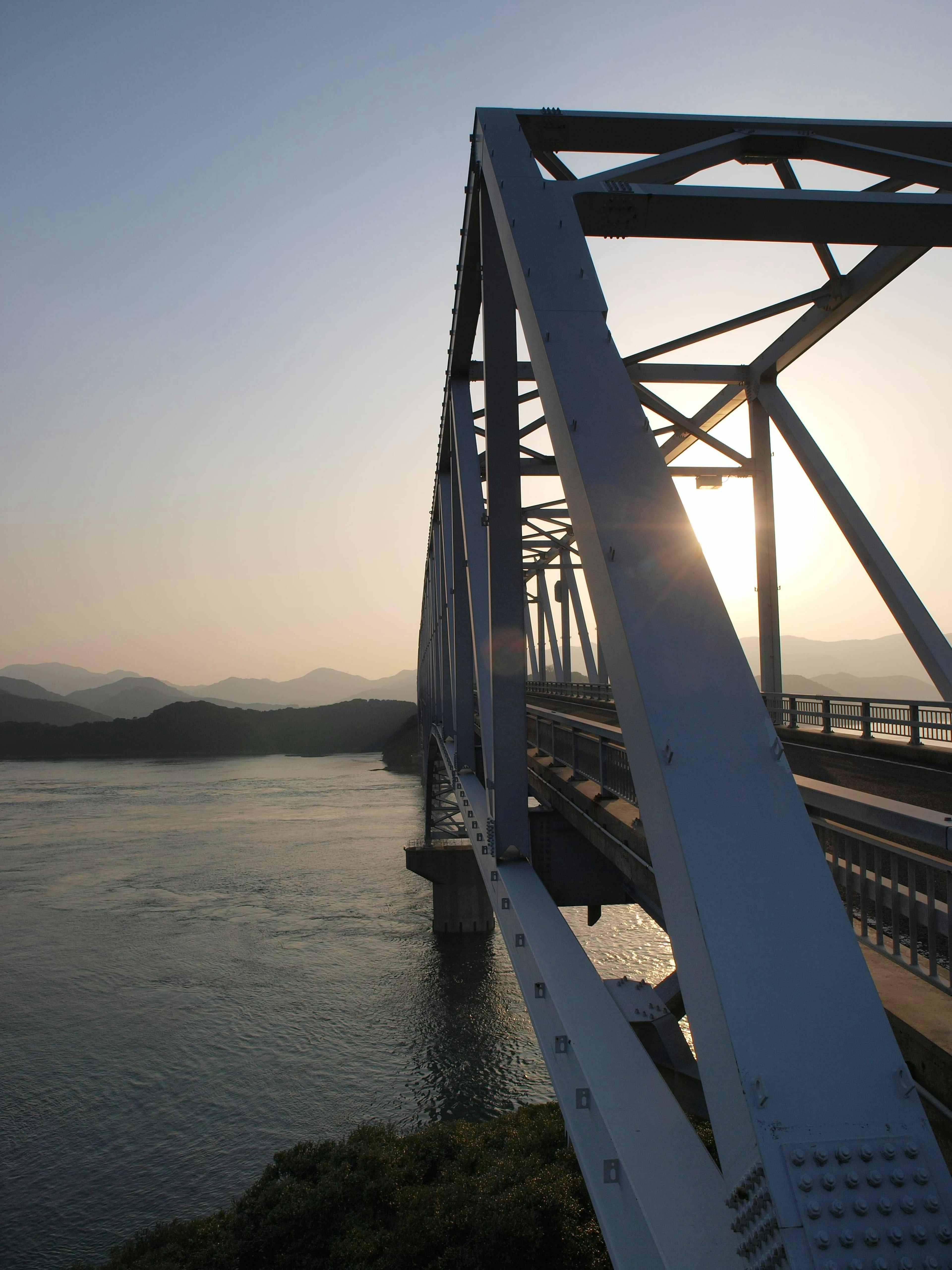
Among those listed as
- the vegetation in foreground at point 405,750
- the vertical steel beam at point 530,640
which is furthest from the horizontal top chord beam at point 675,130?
the vegetation in foreground at point 405,750

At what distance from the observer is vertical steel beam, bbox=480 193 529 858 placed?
696 cm

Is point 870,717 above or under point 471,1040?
above

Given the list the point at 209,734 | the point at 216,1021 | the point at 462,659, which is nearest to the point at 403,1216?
the point at 462,659

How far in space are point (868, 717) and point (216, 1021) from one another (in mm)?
19527

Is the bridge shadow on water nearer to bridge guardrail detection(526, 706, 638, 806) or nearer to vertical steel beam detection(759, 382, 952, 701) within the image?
bridge guardrail detection(526, 706, 638, 806)

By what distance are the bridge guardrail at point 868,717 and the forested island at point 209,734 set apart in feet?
330

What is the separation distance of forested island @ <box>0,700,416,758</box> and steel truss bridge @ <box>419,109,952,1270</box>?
361 ft

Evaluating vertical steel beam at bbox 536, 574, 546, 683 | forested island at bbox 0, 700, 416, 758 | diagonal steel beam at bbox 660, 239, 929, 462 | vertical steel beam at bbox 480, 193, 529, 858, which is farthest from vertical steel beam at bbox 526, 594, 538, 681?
forested island at bbox 0, 700, 416, 758

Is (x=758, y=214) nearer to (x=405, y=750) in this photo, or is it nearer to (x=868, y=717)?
(x=868, y=717)

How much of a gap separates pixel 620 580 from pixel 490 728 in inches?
177

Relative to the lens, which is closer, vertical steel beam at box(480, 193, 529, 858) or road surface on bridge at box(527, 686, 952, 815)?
vertical steel beam at box(480, 193, 529, 858)

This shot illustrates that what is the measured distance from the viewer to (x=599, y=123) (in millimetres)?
5316

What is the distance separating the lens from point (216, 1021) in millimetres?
23453

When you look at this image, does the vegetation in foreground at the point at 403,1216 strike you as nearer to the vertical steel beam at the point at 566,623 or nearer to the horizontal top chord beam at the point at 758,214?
the horizontal top chord beam at the point at 758,214
